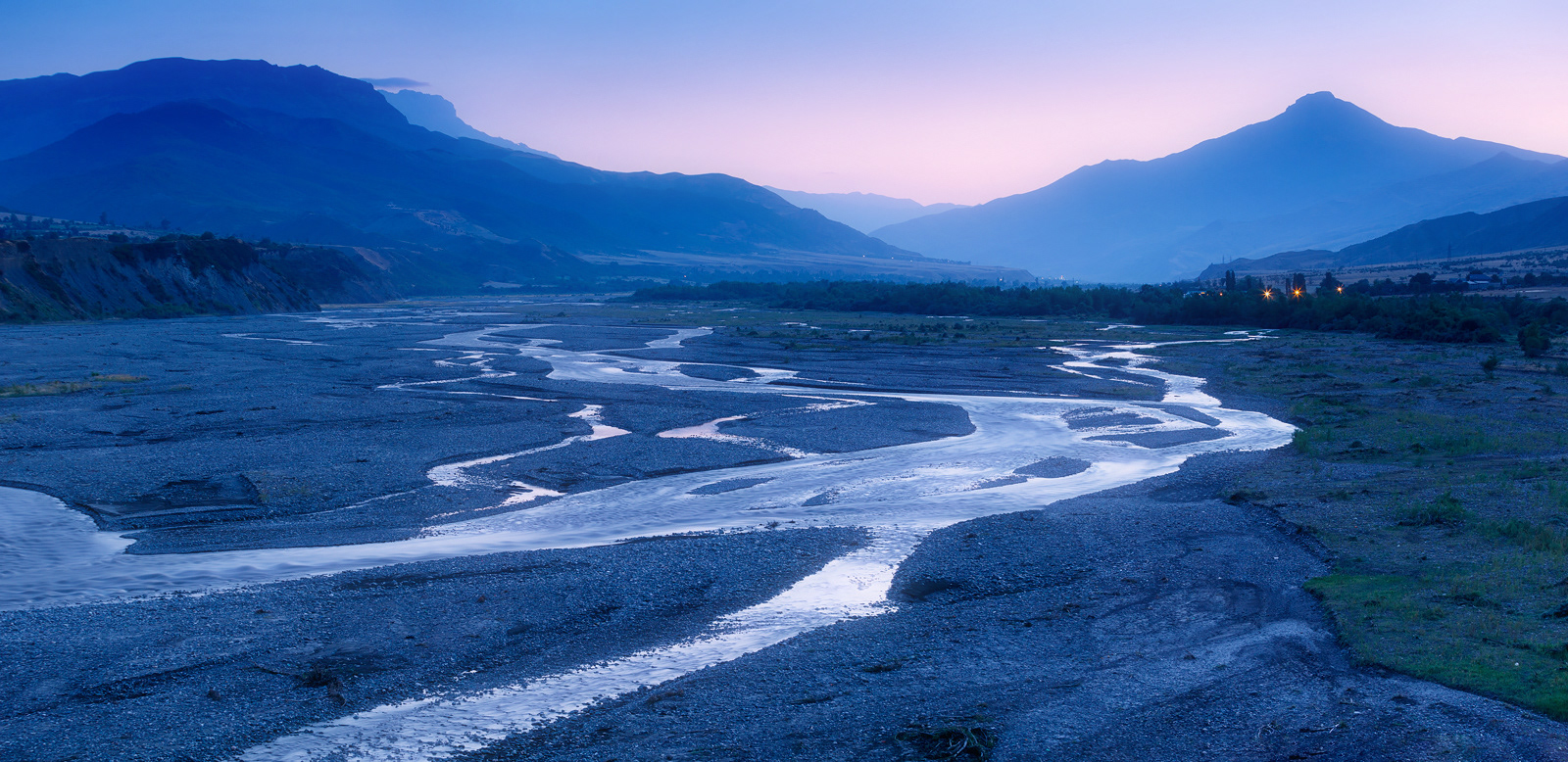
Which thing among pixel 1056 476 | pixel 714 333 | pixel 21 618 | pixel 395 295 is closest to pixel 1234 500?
pixel 1056 476

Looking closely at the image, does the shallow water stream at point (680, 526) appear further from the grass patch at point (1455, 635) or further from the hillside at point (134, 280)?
the hillside at point (134, 280)

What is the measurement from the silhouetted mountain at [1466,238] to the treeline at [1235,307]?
6564cm

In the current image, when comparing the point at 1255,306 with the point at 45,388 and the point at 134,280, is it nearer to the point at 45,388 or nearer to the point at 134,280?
the point at 45,388

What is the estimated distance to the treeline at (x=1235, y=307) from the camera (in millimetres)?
52562

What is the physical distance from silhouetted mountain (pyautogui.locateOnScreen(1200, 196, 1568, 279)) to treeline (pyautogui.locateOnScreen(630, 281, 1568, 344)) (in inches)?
2584

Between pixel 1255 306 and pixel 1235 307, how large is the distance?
243cm

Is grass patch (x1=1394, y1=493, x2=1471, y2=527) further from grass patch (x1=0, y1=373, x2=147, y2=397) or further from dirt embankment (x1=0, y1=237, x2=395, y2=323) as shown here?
dirt embankment (x1=0, y1=237, x2=395, y2=323)

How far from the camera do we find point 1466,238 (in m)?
163

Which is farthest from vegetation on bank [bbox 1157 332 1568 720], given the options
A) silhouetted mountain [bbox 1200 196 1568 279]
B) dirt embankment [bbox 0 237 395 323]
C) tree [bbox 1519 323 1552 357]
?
silhouetted mountain [bbox 1200 196 1568 279]

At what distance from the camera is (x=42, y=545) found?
14367 millimetres

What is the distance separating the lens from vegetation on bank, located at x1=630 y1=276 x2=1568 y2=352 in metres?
52.4

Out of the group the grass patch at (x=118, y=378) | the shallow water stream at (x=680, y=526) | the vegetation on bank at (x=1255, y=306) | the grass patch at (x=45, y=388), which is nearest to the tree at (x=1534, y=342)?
the vegetation on bank at (x=1255, y=306)

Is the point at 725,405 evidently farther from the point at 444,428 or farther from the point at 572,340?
the point at 572,340

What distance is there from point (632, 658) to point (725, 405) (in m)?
20.7
